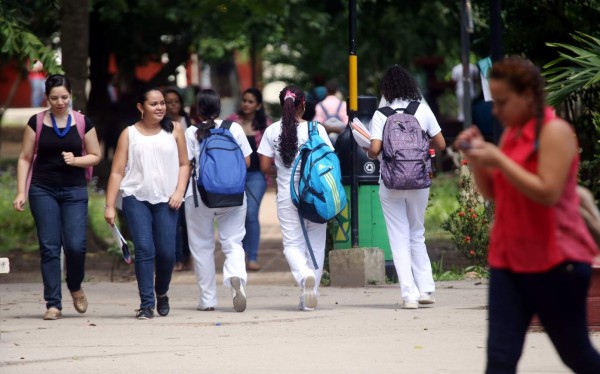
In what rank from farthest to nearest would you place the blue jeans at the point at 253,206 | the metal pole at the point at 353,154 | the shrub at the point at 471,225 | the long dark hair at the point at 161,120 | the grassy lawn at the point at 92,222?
the grassy lawn at the point at 92,222, the blue jeans at the point at 253,206, the shrub at the point at 471,225, the metal pole at the point at 353,154, the long dark hair at the point at 161,120

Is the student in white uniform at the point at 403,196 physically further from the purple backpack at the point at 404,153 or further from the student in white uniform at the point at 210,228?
the student in white uniform at the point at 210,228

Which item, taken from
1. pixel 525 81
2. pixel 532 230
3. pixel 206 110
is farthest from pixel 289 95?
pixel 532 230

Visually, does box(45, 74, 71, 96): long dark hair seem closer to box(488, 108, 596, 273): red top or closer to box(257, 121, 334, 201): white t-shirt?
box(257, 121, 334, 201): white t-shirt

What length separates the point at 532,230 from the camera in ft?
16.4

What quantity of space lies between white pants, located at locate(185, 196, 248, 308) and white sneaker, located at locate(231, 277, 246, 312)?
2.5 inches

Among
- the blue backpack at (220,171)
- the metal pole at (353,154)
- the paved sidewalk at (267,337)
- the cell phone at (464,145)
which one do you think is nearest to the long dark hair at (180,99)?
the metal pole at (353,154)

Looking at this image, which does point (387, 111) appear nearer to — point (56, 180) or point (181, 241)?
point (56, 180)

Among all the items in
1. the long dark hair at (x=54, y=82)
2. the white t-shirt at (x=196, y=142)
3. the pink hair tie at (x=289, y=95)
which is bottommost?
the white t-shirt at (x=196, y=142)

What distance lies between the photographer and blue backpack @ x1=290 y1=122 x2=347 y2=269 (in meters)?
9.79

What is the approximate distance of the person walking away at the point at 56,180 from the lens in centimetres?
945

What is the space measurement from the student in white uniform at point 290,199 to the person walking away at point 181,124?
6.54 feet

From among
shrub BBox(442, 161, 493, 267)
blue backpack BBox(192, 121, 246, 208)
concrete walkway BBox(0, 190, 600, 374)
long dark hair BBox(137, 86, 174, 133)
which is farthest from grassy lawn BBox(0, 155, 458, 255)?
long dark hair BBox(137, 86, 174, 133)

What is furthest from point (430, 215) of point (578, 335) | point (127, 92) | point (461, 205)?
point (578, 335)

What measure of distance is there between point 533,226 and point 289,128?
503 centimetres
